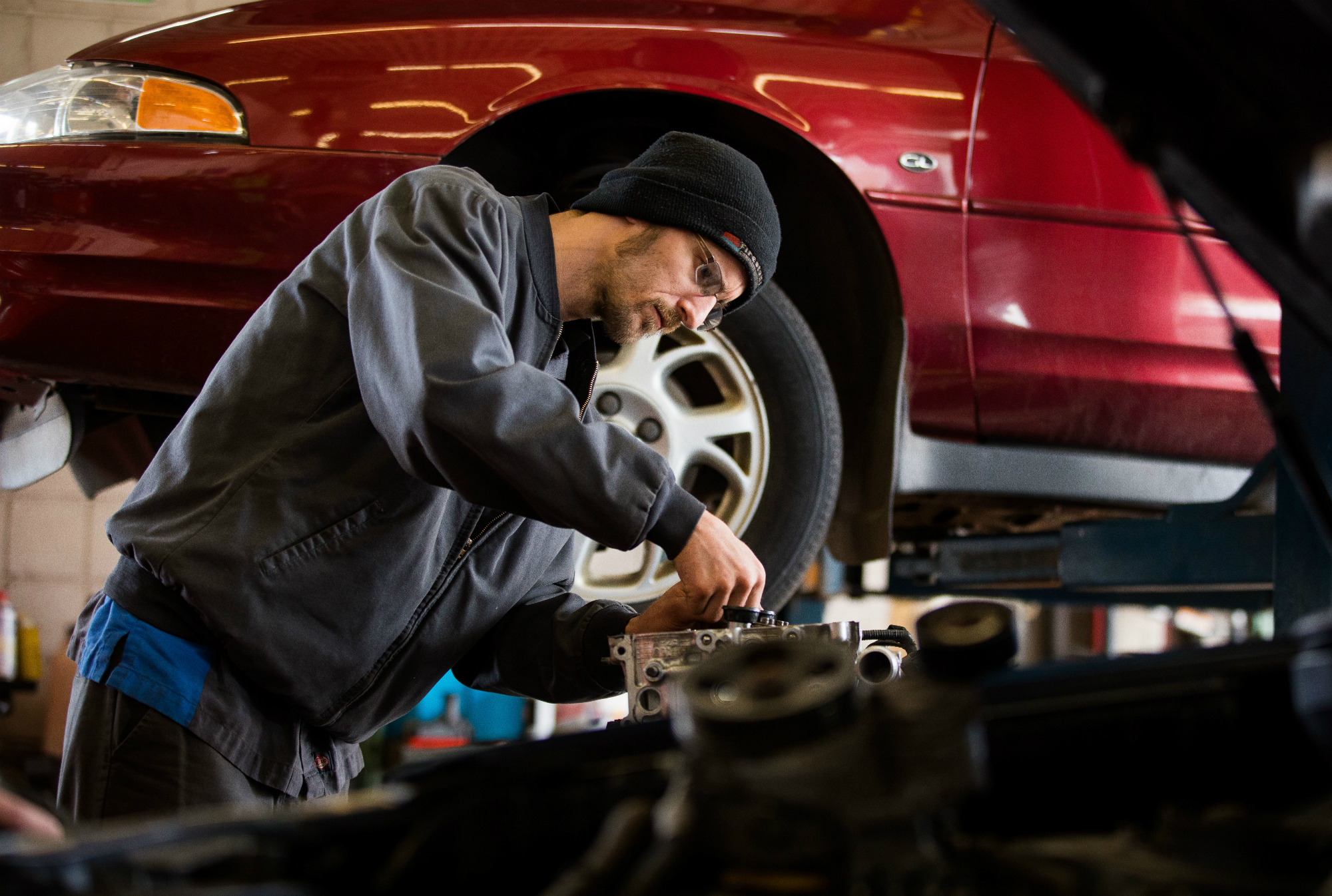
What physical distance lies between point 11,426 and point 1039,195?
2.02 metres

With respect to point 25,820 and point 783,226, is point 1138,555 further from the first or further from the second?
point 25,820

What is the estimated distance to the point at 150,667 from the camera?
145 cm

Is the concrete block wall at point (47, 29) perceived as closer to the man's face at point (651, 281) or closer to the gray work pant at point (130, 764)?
the man's face at point (651, 281)

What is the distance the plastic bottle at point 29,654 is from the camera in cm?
498

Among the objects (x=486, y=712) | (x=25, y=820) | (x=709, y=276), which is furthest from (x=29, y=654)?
(x=25, y=820)

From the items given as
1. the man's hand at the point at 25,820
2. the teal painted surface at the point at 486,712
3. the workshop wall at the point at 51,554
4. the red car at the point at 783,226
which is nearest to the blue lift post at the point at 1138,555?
the red car at the point at 783,226

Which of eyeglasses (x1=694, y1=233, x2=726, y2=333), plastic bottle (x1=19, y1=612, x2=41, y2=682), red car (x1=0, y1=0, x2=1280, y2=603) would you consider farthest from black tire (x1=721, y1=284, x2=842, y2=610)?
plastic bottle (x1=19, y1=612, x2=41, y2=682)

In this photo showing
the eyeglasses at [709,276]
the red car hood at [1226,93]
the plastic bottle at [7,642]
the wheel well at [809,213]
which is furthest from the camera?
the plastic bottle at [7,642]

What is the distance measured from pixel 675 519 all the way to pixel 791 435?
34.2 inches

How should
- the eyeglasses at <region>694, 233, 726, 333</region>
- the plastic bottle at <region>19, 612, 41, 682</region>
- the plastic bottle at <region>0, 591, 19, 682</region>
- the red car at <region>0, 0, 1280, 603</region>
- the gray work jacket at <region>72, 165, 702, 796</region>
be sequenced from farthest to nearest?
A: 1. the plastic bottle at <region>19, 612, 41, 682</region>
2. the plastic bottle at <region>0, 591, 19, 682</region>
3. the red car at <region>0, 0, 1280, 603</region>
4. the eyeglasses at <region>694, 233, 726, 333</region>
5. the gray work jacket at <region>72, 165, 702, 796</region>

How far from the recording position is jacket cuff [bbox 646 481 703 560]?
51.6 inches

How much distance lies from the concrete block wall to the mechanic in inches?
201

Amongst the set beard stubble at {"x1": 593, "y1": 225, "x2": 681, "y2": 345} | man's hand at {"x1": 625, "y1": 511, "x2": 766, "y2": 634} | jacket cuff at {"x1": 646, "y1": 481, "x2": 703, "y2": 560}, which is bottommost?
man's hand at {"x1": 625, "y1": 511, "x2": 766, "y2": 634}

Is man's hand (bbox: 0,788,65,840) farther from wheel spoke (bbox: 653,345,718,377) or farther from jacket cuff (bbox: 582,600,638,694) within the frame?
wheel spoke (bbox: 653,345,718,377)
